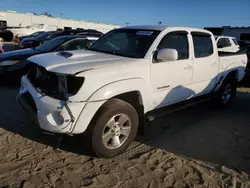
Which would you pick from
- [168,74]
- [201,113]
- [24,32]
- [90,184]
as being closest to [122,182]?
[90,184]

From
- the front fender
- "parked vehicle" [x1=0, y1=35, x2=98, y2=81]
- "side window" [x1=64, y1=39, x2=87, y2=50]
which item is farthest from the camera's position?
"side window" [x1=64, y1=39, x2=87, y2=50]

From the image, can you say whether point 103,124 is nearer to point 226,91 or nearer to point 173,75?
point 173,75

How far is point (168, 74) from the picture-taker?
14.0 ft

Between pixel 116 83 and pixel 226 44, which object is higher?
pixel 226 44

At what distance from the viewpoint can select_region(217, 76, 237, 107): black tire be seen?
6090mm

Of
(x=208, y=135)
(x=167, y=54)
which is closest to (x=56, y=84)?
(x=167, y=54)

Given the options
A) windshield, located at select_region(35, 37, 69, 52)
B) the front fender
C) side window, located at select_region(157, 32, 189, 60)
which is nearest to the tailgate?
side window, located at select_region(157, 32, 189, 60)

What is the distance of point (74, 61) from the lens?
12.2 ft

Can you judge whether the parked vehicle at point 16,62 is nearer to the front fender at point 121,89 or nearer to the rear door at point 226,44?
the front fender at point 121,89

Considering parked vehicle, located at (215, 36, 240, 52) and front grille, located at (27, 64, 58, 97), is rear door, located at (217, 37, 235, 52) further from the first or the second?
front grille, located at (27, 64, 58, 97)

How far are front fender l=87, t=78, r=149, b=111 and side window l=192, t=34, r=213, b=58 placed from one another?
1626 millimetres

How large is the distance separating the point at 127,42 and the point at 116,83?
1.32 meters

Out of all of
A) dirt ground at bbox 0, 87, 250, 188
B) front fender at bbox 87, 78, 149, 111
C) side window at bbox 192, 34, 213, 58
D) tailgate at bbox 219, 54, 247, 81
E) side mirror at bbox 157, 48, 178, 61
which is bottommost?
dirt ground at bbox 0, 87, 250, 188

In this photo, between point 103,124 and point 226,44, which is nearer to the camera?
point 103,124
